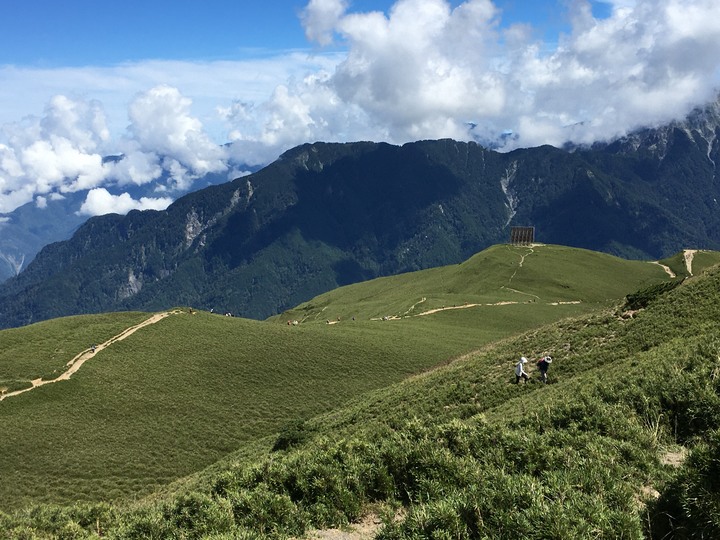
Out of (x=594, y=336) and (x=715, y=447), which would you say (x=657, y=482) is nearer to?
(x=715, y=447)

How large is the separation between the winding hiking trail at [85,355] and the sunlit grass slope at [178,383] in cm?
134

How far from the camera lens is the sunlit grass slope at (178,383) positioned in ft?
151

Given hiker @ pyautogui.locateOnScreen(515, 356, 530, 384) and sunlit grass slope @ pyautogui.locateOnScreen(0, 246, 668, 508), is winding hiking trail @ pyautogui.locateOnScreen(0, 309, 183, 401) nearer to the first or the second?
sunlit grass slope @ pyautogui.locateOnScreen(0, 246, 668, 508)

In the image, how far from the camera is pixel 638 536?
9508 millimetres

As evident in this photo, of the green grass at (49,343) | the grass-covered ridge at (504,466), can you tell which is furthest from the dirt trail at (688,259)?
the green grass at (49,343)

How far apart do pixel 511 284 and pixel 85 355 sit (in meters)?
116

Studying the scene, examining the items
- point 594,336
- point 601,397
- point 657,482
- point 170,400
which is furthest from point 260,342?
point 657,482

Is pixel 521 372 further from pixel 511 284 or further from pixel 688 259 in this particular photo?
pixel 688 259

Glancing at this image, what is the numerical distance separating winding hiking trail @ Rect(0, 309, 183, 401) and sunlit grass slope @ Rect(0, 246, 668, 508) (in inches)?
52.9

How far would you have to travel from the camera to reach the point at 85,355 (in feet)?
238

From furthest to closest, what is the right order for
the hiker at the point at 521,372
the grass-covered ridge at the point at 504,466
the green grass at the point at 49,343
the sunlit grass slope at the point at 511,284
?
1. the sunlit grass slope at the point at 511,284
2. the green grass at the point at 49,343
3. the hiker at the point at 521,372
4. the grass-covered ridge at the point at 504,466

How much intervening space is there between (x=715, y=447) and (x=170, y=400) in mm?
61461

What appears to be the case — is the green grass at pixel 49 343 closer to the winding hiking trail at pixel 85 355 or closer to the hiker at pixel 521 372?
the winding hiking trail at pixel 85 355

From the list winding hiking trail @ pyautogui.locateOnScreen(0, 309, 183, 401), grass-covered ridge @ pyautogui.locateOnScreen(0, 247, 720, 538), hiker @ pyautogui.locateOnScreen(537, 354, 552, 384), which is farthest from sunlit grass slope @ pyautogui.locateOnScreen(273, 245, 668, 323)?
grass-covered ridge @ pyautogui.locateOnScreen(0, 247, 720, 538)
